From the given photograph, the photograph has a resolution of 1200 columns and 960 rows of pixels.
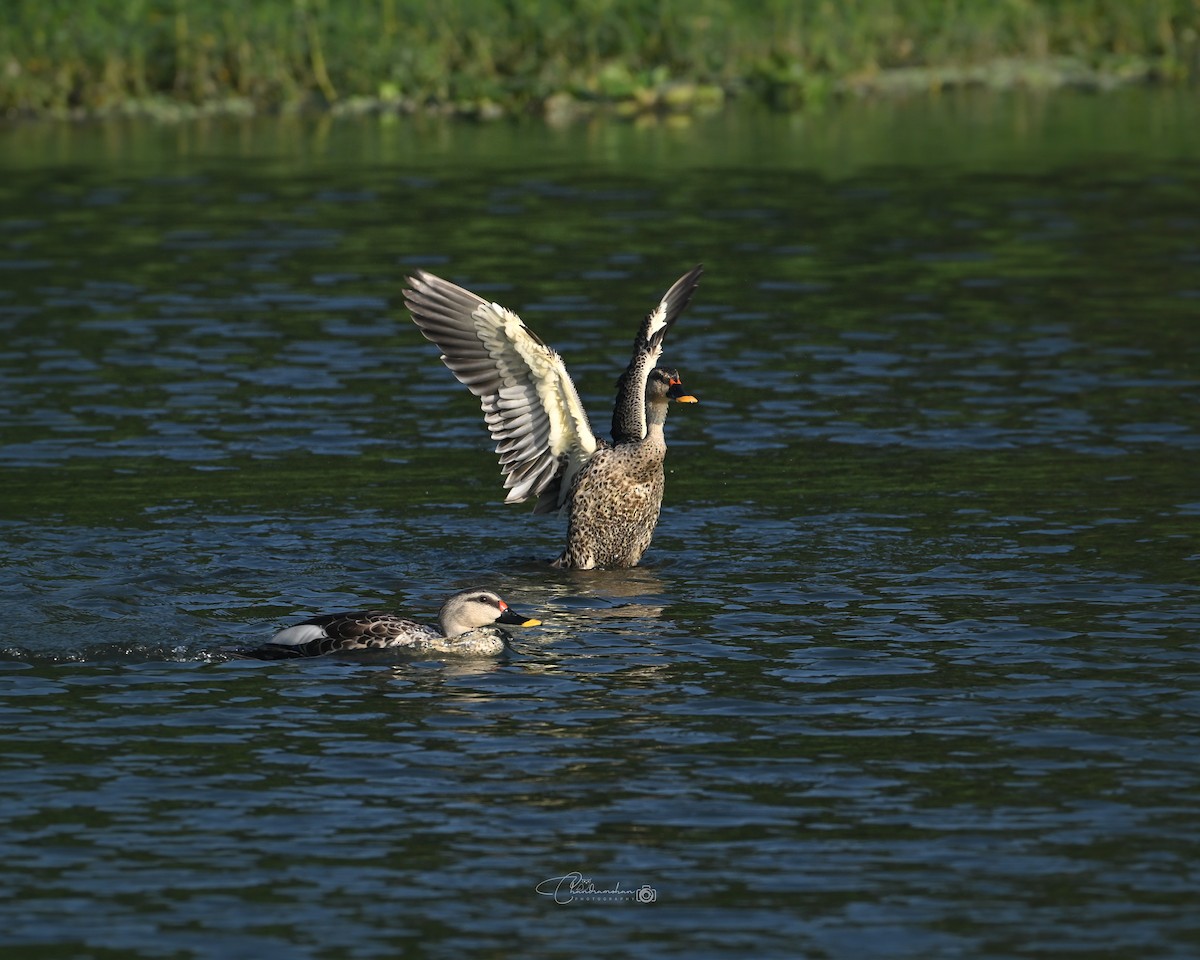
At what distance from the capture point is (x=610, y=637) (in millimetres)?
12344

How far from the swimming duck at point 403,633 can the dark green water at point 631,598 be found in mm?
135

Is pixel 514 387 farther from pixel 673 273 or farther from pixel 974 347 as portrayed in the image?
pixel 673 273

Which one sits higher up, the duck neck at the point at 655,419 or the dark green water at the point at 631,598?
the duck neck at the point at 655,419

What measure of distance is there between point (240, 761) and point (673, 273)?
1513 centimetres

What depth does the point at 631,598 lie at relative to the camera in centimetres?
1336

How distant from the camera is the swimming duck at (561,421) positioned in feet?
46.6

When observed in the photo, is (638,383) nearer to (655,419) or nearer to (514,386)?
(655,419)

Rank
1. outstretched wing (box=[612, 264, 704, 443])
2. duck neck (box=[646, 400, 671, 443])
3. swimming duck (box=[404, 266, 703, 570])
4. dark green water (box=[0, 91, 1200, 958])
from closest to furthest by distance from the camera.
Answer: dark green water (box=[0, 91, 1200, 958])
swimming duck (box=[404, 266, 703, 570])
duck neck (box=[646, 400, 671, 443])
outstretched wing (box=[612, 264, 704, 443])

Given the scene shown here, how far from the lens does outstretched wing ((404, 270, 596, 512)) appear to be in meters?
14.2

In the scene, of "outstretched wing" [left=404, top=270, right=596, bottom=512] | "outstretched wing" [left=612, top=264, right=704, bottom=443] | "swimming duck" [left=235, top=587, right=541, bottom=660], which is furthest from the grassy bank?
"swimming duck" [left=235, top=587, right=541, bottom=660]

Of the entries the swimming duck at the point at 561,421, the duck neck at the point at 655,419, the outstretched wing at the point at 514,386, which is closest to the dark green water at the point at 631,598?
the swimming duck at the point at 561,421

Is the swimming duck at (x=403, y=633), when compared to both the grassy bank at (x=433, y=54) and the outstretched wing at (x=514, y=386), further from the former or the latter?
the grassy bank at (x=433, y=54)

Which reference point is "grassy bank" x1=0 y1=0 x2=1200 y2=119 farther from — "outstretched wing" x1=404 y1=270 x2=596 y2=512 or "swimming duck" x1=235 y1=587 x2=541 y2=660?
"swimming duck" x1=235 y1=587 x2=541 y2=660

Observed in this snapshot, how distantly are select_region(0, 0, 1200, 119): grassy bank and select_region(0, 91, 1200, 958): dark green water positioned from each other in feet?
38.2
